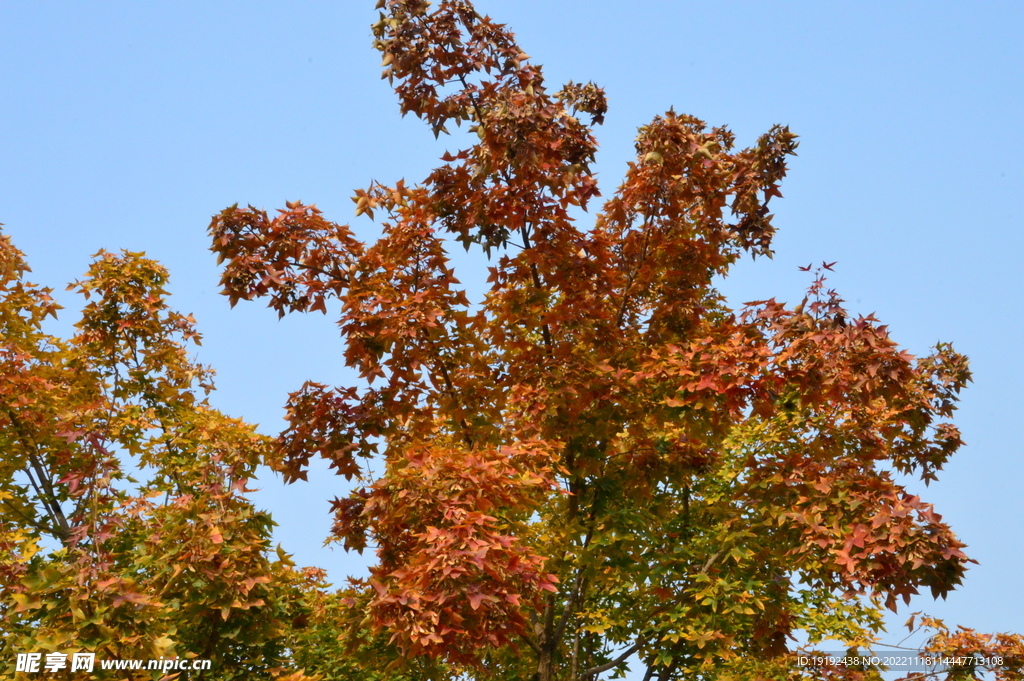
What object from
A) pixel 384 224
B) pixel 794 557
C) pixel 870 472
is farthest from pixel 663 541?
pixel 384 224

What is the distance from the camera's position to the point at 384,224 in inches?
330

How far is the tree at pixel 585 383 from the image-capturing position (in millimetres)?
7000

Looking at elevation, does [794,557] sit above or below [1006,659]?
above

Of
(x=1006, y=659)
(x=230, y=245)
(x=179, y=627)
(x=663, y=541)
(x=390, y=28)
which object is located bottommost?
(x=1006, y=659)

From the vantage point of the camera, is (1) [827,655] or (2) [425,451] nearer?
(2) [425,451]

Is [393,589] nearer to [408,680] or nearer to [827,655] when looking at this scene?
[408,680]

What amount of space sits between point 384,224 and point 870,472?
4869 mm

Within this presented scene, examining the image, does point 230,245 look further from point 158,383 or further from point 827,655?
point 827,655

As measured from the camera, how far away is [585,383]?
7.90m

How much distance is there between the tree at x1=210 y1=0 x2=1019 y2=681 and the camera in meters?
7.00

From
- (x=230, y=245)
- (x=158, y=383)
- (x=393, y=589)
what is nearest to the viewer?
(x=393, y=589)

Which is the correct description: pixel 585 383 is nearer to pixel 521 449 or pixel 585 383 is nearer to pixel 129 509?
pixel 521 449

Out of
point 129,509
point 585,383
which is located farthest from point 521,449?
point 129,509

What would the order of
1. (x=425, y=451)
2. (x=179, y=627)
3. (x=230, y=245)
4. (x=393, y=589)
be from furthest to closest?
(x=230, y=245) < (x=179, y=627) < (x=425, y=451) < (x=393, y=589)
